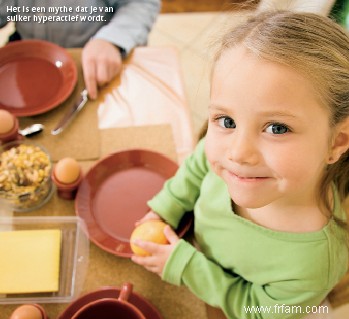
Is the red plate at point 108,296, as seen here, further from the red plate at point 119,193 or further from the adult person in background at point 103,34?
the adult person in background at point 103,34

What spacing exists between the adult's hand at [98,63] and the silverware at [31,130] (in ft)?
0.40

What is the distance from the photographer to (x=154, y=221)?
65 centimetres

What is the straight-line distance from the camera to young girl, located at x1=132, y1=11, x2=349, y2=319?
0.45 m

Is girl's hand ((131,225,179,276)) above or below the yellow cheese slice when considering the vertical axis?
above

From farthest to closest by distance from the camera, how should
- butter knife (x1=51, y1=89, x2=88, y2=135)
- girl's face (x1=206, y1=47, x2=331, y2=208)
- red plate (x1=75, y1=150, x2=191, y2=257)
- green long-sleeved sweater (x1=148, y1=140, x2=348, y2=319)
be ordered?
butter knife (x1=51, y1=89, x2=88, y2=135), red plate (x1=75, y1=150, x2=191, y2=257), green long-sleeved sweater (x1=148, y1=140, x2=348, y2=319), girl's face (x1=206, y1=47, x2=331, y2=208)

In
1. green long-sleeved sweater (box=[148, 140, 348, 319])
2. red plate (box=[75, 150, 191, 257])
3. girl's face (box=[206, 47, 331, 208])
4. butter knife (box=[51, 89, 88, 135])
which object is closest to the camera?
girl's face (box=[206, 47, 331, 208])

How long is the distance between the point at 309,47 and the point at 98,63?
1.60 feet

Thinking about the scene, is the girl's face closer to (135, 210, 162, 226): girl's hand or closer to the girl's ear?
the girl's ear

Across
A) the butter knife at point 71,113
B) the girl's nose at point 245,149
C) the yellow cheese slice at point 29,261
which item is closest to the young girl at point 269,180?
the girl's nose at point 245,149

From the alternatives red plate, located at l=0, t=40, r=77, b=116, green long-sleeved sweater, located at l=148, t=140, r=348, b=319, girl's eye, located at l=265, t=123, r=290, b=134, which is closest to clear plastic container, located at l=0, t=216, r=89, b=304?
green long-sleeved sweater, located at l=148, t=140, r=348, b=319

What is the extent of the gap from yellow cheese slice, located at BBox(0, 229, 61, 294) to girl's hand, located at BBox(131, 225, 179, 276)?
0.40 ft

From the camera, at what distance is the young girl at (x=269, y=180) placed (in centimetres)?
45

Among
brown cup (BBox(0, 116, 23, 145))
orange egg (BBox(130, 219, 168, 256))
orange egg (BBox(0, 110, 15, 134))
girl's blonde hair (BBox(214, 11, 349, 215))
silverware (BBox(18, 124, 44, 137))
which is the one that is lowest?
orange egg (BBox(130, 219, 168, 256))

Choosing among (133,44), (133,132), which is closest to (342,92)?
(133,132)
